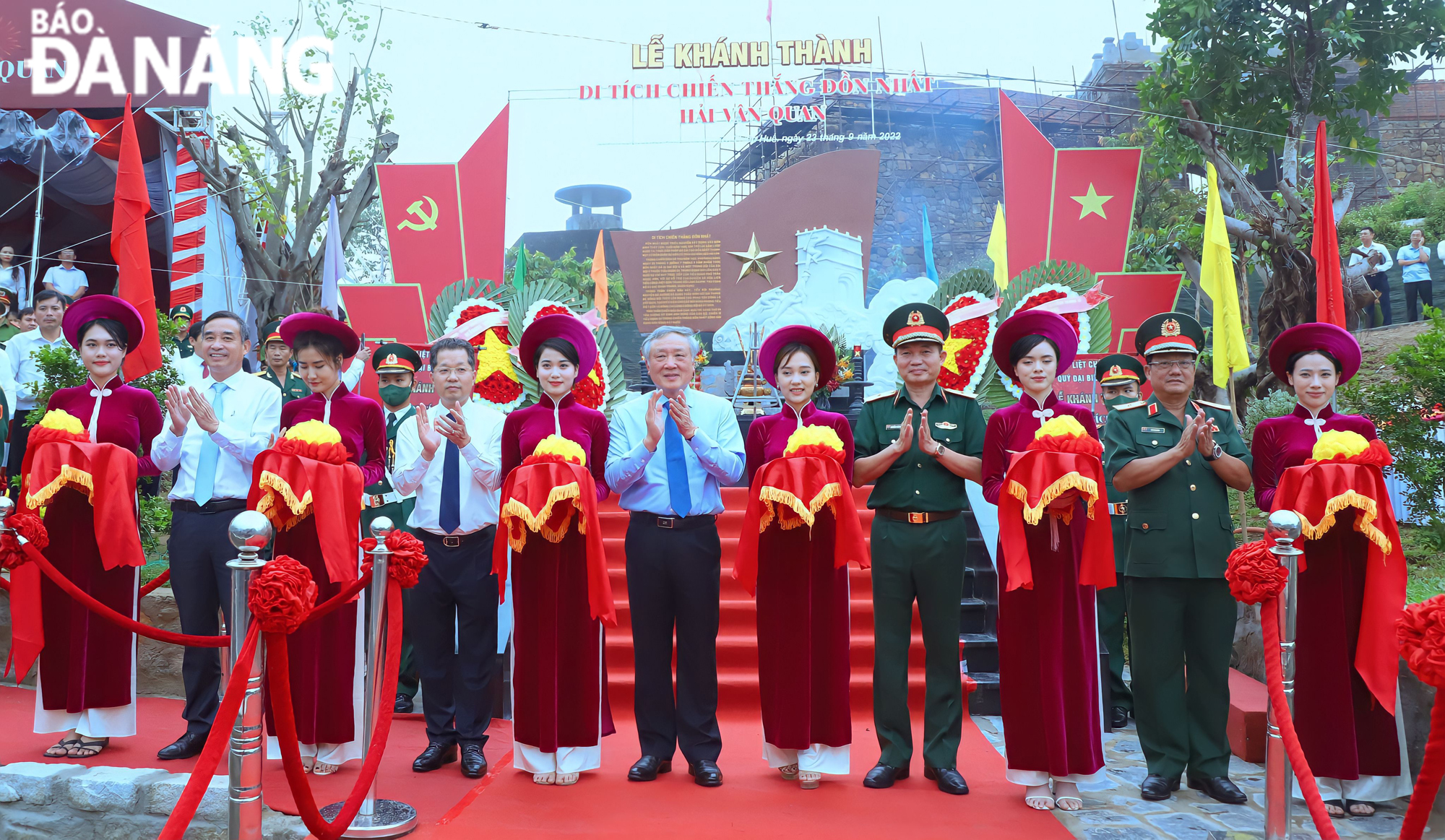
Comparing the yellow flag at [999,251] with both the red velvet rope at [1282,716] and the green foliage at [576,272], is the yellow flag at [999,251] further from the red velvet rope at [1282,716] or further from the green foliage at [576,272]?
the green foliage at [576,272]

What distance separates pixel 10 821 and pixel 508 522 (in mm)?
2302

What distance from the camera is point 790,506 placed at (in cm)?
355

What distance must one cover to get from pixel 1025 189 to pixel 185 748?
759 cm

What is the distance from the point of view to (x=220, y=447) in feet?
12.5

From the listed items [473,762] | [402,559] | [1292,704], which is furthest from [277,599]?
[1292,704]

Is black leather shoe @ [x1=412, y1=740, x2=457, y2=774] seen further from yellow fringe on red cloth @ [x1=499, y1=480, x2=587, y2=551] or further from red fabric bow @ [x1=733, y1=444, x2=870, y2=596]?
red fabric bow @ [x1=733, y1=444, x2=870, y2=596]

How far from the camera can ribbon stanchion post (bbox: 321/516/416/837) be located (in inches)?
122

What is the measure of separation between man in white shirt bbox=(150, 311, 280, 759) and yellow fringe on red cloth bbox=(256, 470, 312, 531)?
1.03ft

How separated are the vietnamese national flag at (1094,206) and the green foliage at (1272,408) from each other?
177 centimetres

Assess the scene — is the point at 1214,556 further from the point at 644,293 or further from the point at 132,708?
the point at 644,293

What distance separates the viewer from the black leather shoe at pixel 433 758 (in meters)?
3.87

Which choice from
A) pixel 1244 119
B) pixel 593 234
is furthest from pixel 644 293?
pixel 593 234

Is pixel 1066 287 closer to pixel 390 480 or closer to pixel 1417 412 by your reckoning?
pixel 1417 412

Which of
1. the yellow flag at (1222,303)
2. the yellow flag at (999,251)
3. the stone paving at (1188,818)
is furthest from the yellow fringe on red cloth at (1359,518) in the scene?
the yellow flag at (999,251)
